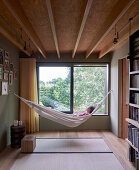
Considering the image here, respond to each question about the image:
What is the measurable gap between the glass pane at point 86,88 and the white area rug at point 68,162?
1772 millimetres

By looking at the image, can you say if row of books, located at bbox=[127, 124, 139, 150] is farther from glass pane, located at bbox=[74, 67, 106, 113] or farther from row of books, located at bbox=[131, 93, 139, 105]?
glass pane, located at bbox=[74, 67, 106, 113]

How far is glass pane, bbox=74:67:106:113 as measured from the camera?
424 centimetres

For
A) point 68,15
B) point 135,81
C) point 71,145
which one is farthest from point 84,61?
point 68,15

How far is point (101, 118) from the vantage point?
4.17 m

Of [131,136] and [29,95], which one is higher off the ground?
[29,95]

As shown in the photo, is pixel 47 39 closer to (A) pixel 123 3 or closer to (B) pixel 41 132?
(A) pixel 123 3

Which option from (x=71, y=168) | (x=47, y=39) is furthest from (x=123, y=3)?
(x=71, y=168)

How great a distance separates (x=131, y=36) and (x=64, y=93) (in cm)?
238

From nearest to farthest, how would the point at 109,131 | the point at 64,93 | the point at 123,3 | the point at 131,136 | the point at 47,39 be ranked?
1. the point at 123,3
2. the point at 131,136
3. the point at 47,39
4. the point at 109,131
5. the point at 64,93

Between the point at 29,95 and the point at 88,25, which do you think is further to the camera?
the point at 29,95

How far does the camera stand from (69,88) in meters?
4.25

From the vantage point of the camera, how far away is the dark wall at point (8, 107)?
2805 mm

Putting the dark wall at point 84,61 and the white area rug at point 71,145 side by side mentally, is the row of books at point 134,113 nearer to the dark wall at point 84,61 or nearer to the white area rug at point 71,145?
the white area rug at point 71,145

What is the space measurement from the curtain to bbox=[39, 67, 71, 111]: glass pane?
0.39 m
